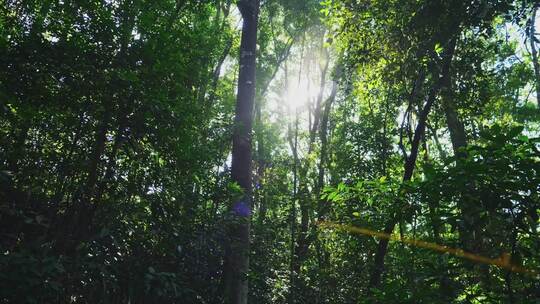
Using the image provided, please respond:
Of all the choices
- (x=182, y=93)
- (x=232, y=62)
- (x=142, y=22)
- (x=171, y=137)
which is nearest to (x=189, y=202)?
(x=171, y=137)

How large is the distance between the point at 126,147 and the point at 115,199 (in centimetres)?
61

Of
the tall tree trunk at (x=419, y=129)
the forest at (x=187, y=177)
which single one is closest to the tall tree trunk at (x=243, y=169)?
the forest at (x=187, y=177)

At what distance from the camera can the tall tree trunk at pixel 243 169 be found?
570 cm

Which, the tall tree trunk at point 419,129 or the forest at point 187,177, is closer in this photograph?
the forest at point 187,177

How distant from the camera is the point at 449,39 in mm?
5391

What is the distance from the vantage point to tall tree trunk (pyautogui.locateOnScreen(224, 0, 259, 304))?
5.70 meters

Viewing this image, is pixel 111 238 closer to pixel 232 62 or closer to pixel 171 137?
A: pixel 171 137

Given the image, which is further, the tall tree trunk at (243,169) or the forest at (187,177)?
the tall tree trunk at (243,169)

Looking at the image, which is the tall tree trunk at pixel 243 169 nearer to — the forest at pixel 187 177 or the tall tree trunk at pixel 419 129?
the forest at pixel 187 177

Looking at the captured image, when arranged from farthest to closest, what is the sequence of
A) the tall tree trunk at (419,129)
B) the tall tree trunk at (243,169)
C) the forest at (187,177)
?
the tall tree trunk at (243,169), the tall tree trunk at (419,129), the forest at (187,177)

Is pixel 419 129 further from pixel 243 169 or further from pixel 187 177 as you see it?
pixel 187 177

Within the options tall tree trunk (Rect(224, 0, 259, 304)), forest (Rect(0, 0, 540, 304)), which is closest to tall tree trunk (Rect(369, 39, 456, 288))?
forest (Rect(0, 0, 540, 304))

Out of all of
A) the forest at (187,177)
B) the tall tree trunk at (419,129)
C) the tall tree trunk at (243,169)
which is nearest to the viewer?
the forest at (187,177)

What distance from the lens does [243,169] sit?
271 inches
